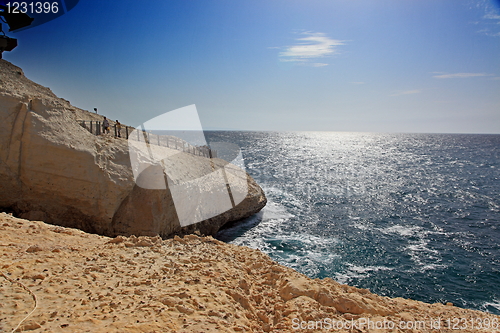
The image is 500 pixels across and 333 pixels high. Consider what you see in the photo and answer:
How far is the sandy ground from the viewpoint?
18.4ft

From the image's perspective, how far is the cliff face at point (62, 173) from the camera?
13383mm

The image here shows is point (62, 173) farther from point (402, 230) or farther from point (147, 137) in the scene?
point (402, 230)

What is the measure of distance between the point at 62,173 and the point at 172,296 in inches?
410

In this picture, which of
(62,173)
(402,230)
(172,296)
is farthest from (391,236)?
(62,173)

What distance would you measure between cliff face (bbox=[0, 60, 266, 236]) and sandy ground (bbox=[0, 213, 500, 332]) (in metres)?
4.57

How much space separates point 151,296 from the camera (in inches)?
257

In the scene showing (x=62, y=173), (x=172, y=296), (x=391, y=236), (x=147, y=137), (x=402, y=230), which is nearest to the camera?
(x=172, y=296)

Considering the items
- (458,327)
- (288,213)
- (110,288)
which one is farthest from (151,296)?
(288,213)

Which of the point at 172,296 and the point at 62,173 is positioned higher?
the point at 62,173

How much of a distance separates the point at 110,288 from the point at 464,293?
56.0 feet

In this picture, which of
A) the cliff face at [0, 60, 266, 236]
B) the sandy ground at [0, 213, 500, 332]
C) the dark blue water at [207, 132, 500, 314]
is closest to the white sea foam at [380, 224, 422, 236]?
the dark blue water at [207, 132, 500, 314]

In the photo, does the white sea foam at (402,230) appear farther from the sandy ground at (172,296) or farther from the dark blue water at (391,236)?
the sandy ground at (172,296)

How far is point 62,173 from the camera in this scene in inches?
542

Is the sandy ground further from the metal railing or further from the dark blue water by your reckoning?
the dark blue water
